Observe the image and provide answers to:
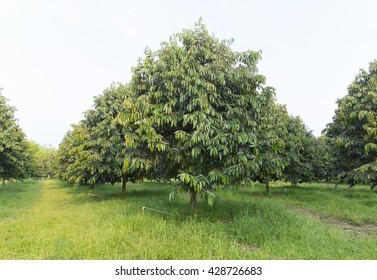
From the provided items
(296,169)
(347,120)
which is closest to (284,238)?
(347,120)

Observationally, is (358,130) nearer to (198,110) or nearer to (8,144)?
(198,110)

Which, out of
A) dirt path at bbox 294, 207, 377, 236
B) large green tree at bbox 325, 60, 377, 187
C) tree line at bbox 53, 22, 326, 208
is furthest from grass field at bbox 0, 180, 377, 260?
large green tree at bbox 325, 60, 377, 187

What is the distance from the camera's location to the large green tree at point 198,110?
686 cm

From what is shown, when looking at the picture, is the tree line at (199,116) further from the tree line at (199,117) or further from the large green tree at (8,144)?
the large green tree at (8,144)

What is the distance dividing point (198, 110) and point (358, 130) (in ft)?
32.8

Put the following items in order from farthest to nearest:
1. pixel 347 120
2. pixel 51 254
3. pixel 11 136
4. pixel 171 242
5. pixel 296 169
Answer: pixel 296 169, pixel 11 136, pixel 347 120, pixel 171 242, pixel 51 254

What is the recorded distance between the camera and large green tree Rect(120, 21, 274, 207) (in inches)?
270

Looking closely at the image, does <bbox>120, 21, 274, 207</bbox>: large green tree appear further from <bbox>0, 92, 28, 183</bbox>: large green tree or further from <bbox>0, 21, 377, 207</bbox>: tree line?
<bbox>0, 92, 28, 183</bbox>: large green tree

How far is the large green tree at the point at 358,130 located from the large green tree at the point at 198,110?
618cm

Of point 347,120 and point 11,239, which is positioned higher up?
point 347,120

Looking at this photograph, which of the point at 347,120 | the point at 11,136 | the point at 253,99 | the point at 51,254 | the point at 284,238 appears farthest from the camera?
the point at 11,136

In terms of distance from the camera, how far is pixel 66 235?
6.75 m

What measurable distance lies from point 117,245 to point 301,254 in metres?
4.07
